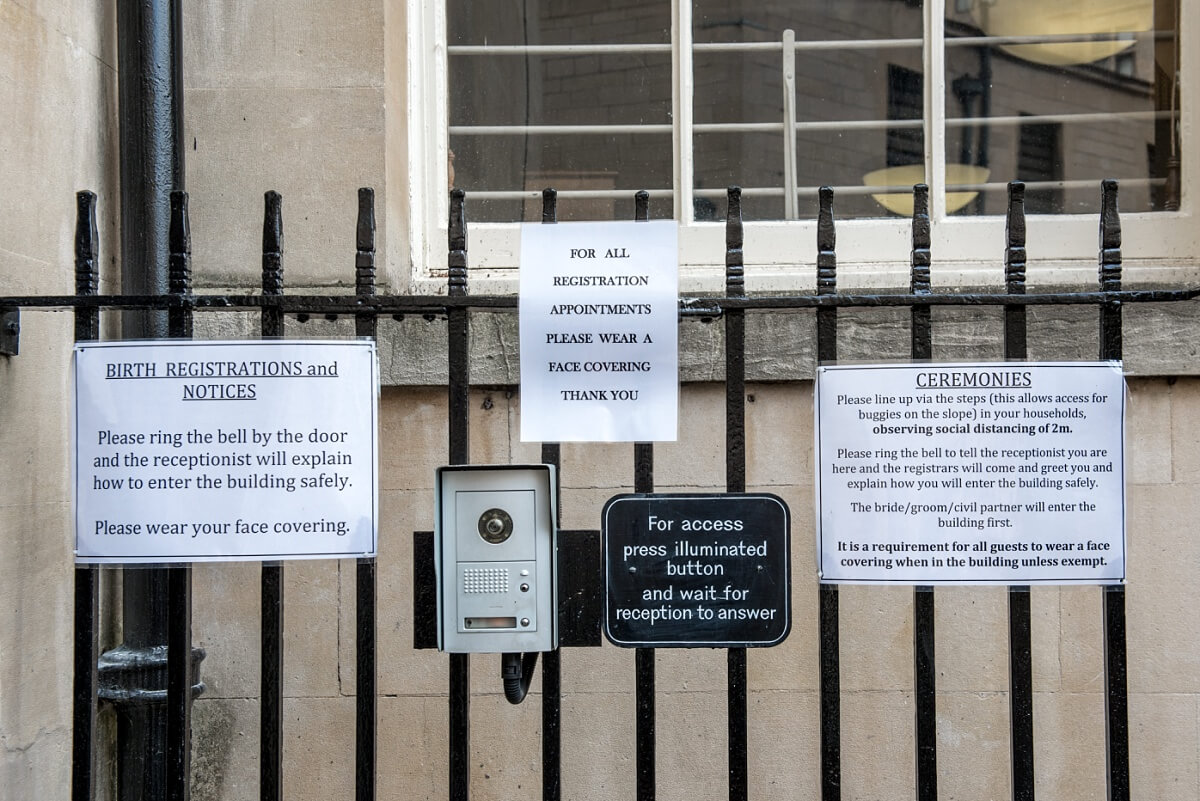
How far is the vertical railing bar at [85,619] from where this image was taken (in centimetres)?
227

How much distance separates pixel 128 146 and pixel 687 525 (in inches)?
78.3

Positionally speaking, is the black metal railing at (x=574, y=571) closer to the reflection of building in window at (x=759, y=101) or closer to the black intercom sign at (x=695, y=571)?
the black intercom sign at (x=695, y=571)

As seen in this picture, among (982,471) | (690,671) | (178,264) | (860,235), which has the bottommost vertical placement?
(690,671)

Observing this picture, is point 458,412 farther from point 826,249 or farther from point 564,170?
point 564,170

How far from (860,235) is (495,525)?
1891 mm

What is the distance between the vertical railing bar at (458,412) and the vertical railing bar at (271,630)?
15.5 inches

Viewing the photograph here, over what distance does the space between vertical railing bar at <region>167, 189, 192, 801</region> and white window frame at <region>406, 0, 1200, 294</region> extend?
1.16m

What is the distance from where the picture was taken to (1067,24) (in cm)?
361

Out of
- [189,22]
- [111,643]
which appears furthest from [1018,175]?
[111,643]

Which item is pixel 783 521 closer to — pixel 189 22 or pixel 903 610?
pixel 903 610

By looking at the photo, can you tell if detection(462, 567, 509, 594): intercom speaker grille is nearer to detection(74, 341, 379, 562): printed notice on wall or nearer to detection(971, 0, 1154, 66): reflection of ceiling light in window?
detection(74, 341, 379, 562): printed notice on wall

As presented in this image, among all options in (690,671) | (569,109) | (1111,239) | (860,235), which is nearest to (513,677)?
(690,671)

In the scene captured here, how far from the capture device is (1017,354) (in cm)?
223

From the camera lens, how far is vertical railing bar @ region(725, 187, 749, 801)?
2.26 metres
